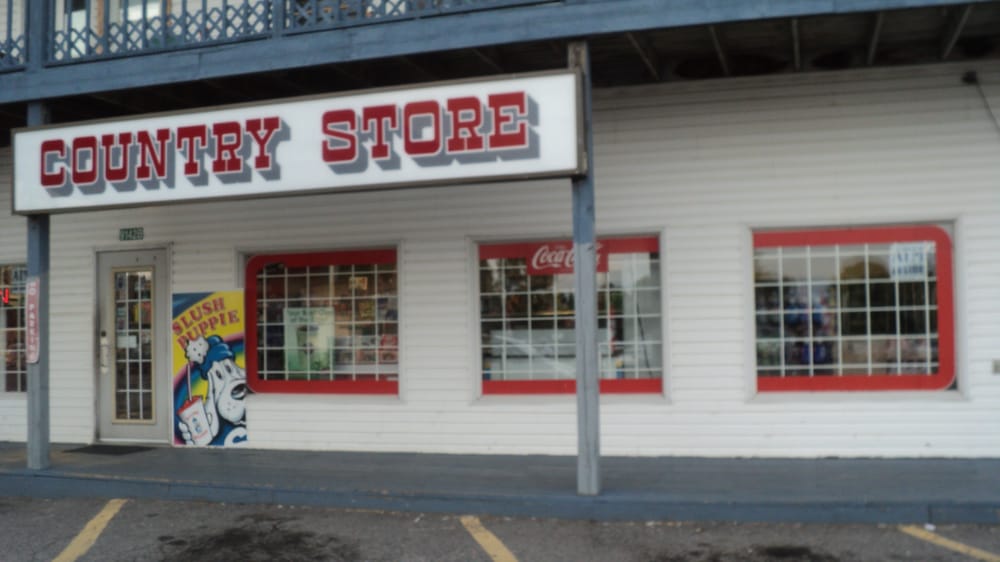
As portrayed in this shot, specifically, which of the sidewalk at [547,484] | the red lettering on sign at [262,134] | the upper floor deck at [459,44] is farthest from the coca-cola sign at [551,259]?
the red lettering on sign at [262,134]

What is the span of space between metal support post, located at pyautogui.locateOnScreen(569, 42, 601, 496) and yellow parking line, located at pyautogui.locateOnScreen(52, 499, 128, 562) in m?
3.83

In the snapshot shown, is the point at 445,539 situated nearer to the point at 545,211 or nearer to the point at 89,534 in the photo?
the point at 89,534

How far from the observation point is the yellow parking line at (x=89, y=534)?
6379 mm

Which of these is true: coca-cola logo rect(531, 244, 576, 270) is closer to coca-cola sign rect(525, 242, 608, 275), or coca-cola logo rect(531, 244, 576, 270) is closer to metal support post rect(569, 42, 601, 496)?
coca-cola sign rect(525, 242, 608, 275)

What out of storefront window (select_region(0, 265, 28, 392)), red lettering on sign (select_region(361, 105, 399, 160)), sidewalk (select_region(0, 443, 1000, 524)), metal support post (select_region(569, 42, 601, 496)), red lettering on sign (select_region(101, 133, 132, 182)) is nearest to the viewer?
sidewalk (select_region(0, 443, 1000, 524))

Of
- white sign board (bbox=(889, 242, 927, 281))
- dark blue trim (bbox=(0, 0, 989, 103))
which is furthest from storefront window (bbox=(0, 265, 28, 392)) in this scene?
white sign board (bbox=(889, 242, 927, 281))

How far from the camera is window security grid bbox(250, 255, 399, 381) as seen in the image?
9.90 meters

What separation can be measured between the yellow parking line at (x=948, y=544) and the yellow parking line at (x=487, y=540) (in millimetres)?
2934

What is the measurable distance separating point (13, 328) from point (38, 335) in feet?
10.4

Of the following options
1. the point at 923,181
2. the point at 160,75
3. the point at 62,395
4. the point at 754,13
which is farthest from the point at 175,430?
the point at 923,181

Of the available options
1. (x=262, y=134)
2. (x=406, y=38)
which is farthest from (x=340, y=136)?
(x=406, y=38)

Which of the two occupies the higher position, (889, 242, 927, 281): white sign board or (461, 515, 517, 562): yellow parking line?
(889, 242, 927, 281): white sign board

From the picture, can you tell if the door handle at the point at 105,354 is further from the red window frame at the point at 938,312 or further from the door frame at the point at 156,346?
the red window frame at the point at 938,312

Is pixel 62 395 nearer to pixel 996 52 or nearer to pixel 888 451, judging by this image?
pixel 888 451
